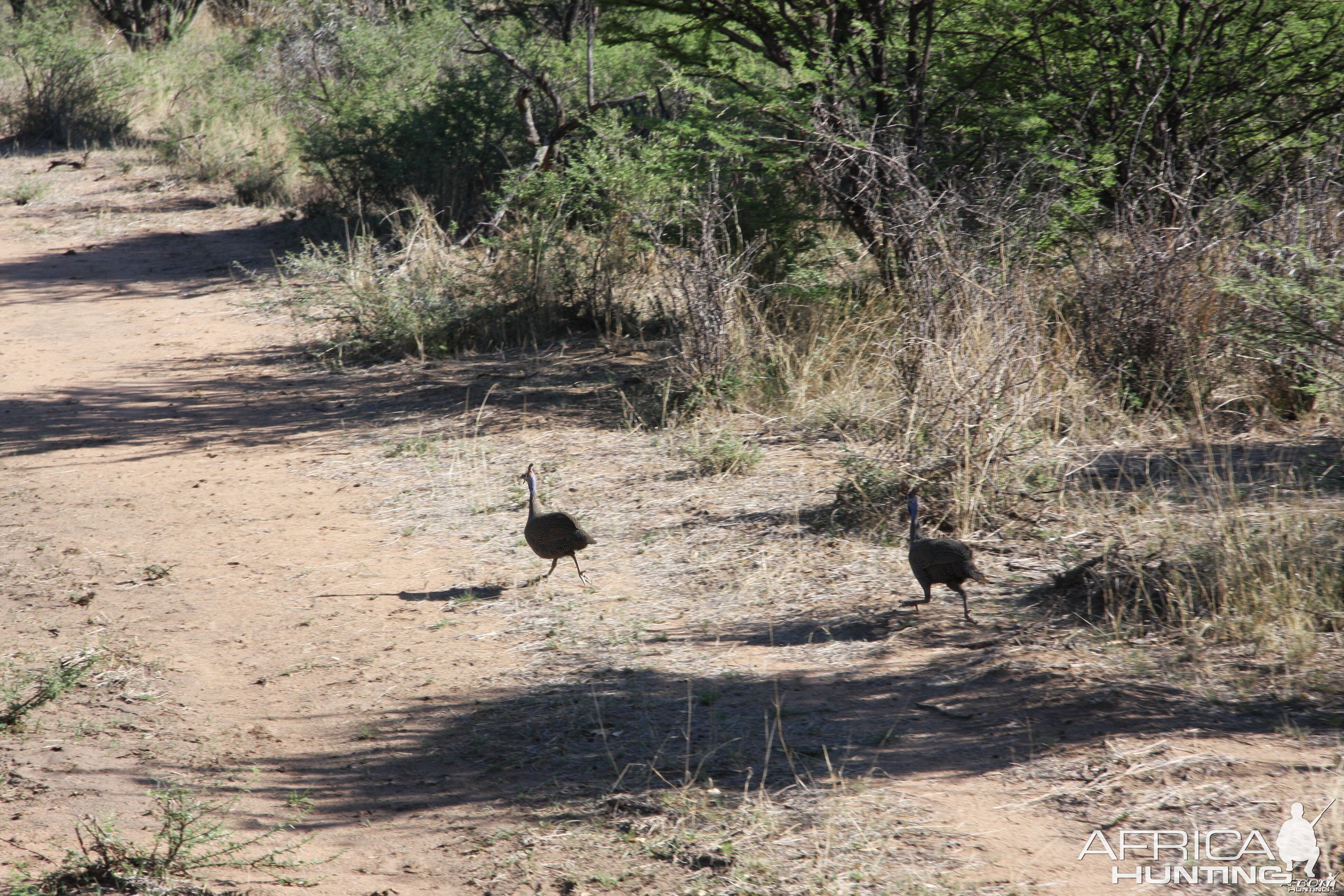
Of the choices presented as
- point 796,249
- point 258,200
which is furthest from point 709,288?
point 258,200

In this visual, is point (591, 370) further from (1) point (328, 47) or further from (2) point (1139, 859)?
(1) point (328, 47)

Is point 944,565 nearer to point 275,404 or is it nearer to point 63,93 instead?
point 275,404

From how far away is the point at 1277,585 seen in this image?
3.96 m

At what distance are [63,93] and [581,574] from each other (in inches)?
745

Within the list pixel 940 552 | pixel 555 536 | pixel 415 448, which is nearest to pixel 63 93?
pixel 415 448

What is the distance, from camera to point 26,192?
1630 centimetres

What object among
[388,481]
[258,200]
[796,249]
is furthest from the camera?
[258,200]

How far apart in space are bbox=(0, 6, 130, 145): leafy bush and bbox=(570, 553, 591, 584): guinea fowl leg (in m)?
18.1

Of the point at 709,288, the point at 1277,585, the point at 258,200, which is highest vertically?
the point at 258,200

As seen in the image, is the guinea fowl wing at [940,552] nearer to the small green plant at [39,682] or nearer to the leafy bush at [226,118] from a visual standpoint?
the small green plant at [39,682]

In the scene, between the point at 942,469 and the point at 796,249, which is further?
the point at 796,249

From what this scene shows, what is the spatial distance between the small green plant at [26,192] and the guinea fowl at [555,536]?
1493 centimetres

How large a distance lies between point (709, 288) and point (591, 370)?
73.0 inches

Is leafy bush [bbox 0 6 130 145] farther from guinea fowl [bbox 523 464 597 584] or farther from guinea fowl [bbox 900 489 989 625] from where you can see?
guinea fowl [bbox 900 489 989 625]
